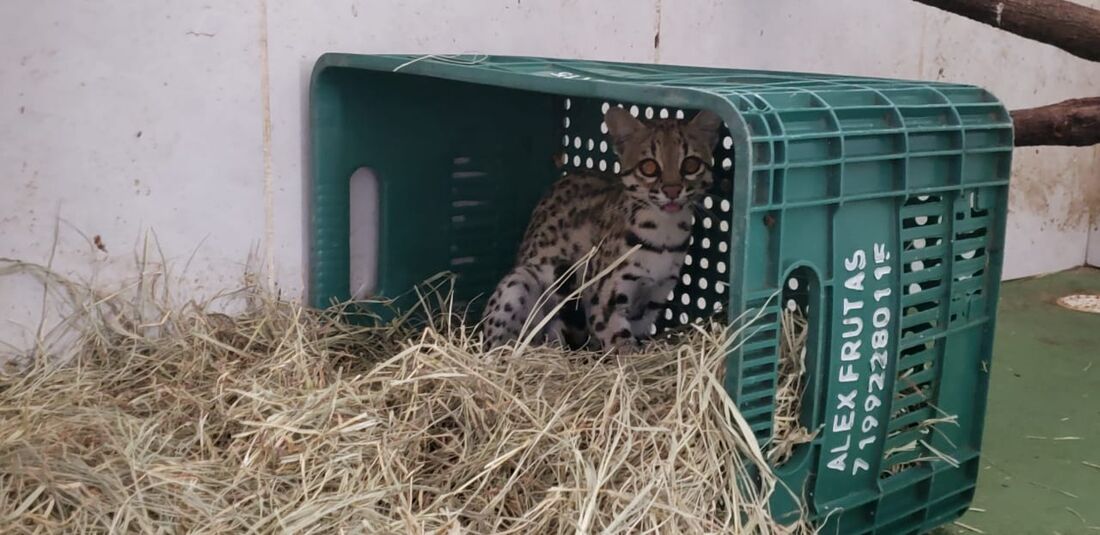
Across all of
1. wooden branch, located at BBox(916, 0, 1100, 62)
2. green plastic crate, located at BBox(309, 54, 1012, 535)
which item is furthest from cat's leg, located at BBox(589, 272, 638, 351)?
wooden branch, located at BBox(916, 0, 1100, 62)

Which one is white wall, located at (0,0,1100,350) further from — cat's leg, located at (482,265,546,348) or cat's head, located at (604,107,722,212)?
cat's head, located at (604,107,722,212)

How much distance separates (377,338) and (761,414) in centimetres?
100

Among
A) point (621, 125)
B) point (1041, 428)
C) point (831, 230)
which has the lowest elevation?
point (1041, 428)

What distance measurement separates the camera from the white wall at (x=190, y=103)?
202 cm

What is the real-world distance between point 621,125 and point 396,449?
0.95 m

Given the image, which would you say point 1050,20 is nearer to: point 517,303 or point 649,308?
point 649,308

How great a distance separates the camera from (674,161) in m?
2.21

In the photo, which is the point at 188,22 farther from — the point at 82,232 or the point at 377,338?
the point at 377,338

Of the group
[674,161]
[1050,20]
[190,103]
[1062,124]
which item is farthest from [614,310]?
[1050,20]

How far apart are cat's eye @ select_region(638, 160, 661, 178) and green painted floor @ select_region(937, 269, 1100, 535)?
2.87 ft

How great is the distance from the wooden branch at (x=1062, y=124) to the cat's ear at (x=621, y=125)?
1.06 m

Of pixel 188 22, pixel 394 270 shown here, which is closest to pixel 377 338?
pixel 394 270

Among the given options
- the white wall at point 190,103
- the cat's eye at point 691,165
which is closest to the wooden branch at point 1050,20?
the white wall at point 190,103

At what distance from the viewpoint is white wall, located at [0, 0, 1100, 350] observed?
202 cm
